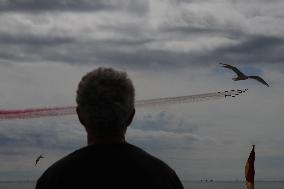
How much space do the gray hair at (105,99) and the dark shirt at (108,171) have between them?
238 mm

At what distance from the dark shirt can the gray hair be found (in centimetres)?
24

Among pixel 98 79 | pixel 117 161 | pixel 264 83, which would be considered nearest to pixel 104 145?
pixel 117 161

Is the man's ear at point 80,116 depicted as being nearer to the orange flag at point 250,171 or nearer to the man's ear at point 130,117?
the man's ear at point 130,117

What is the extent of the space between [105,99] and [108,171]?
72 cm

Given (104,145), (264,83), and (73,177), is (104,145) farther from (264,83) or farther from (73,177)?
(264,83)

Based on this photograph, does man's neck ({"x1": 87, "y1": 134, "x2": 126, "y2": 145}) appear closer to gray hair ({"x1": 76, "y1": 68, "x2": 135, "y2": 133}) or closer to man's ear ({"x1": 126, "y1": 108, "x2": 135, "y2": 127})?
gray hair ({"x1": 76, "y1": 68, "x2": 135, "y2": 133})

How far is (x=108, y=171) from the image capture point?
632 cm

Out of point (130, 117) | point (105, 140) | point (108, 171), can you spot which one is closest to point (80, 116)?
point (105, 140)

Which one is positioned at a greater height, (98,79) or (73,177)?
(98,79)

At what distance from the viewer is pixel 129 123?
672 cm

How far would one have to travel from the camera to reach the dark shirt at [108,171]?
625 cm

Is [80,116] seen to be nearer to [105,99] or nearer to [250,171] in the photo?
[105,99]

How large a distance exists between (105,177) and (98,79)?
99 cm

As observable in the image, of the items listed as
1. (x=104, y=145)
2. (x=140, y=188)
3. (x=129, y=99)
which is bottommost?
(x=140, y=188)
